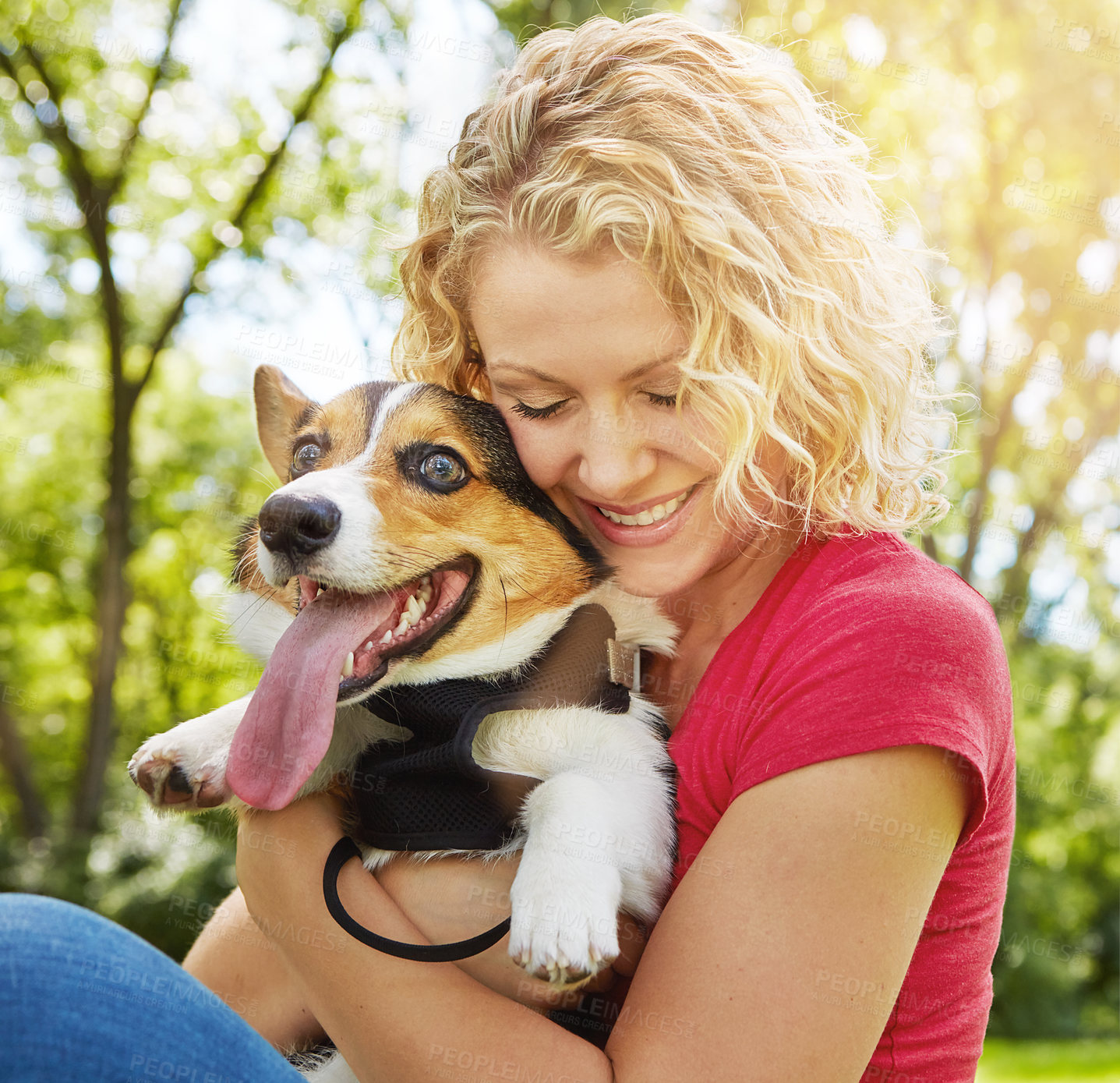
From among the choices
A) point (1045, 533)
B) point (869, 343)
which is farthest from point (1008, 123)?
point (869, 343)

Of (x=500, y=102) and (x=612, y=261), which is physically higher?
(x=500, y=102)

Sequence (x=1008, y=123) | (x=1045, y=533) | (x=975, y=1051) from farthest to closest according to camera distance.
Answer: (x=1045, y=533) → (x=1008, y=123) → (x=975, y=1051)

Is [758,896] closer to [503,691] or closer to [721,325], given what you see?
[503,691]

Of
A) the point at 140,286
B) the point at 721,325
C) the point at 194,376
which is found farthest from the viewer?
the point at 194,376

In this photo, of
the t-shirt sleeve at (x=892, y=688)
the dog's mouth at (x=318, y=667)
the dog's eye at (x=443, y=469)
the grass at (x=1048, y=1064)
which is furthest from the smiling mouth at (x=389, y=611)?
the grass at (x=1048, y=1064)

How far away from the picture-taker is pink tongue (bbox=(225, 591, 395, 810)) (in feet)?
6.18

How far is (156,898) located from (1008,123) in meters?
9.81

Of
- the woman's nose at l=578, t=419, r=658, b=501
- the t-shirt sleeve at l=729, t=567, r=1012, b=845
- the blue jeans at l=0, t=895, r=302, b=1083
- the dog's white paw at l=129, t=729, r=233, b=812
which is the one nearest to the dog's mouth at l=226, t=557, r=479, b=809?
the dog's white paw at l=129, t=729, r=233, b=812

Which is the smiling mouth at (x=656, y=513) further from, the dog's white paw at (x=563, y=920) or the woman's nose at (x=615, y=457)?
the dog's white paw at (x=563, y=920)

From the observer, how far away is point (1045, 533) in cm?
1002

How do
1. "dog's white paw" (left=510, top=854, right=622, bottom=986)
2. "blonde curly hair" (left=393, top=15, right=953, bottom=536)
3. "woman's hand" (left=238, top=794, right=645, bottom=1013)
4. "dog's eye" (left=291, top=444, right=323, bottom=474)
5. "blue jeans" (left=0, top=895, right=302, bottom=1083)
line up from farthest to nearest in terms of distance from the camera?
"dog's eye" (left=291, top=444, right=323, bottom=474), "blonde curly hair" (left=393, top=15, right=953, bottom=536), "woman's hand" (left=238, top=794, right=645, bottom=1013), "dog's white paw" (left=510, top=854, right=622, bottom=986), "blue jeans" (left=0, top=895, right=302, bottom=1083)

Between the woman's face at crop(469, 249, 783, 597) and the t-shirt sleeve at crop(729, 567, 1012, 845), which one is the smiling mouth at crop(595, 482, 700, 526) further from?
the t-shirt sleeve at crop(729, 567, 1012, 845)

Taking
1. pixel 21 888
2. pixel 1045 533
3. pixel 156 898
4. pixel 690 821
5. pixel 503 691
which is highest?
pixel 503 691

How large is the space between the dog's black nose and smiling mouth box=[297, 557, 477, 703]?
0.09 metres
